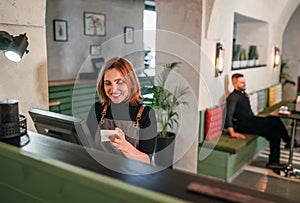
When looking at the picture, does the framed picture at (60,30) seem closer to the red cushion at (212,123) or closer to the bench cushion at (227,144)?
the red cushion at (212,123)

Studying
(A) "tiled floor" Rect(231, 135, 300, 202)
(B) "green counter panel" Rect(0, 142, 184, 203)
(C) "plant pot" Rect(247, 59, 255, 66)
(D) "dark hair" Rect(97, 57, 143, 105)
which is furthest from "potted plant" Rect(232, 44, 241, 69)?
(B) "green counter panel" Rect(0, 142, 184, 203)

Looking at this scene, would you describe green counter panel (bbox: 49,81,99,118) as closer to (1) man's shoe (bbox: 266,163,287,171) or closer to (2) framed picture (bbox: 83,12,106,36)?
(2) framed picture (bbox: 83,12,106,36)

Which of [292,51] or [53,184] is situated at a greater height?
[292,51]

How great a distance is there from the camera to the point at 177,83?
13.9ft

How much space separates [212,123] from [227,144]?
13.9 inches

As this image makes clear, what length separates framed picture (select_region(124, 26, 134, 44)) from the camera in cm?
720

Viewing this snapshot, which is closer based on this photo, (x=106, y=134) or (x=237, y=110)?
(x=106, y=134)

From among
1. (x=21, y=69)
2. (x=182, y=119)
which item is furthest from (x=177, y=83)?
(x=21, y=69)

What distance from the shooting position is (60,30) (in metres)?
5.70

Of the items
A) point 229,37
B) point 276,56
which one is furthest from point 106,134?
point 276,56

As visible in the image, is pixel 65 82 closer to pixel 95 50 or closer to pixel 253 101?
pixel 95 50

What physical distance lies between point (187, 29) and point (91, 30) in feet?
9.52

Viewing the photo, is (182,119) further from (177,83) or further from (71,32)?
(71,32)

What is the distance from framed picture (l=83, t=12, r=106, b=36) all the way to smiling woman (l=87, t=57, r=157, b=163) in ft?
14.7
